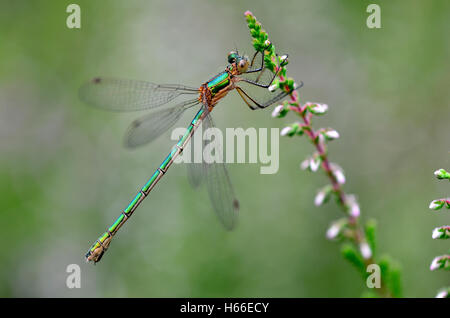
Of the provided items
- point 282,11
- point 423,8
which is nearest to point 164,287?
point 282,11

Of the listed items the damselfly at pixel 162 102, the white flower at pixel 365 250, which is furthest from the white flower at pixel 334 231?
the damselfly at pixel 162 102

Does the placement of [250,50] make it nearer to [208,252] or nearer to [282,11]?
[282,11]

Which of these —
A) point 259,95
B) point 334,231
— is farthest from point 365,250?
point 259,95

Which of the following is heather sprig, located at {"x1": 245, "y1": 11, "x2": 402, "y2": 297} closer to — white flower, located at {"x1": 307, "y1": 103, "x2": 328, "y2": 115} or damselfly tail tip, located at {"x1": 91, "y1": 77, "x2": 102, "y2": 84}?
white flower, located at {"x1": 307, "y1": 103, "x2": 328, "y2": 115}

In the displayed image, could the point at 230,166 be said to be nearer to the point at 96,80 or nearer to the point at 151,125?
the point at 151,125

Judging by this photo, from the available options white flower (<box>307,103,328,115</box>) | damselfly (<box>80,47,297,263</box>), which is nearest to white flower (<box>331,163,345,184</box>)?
white flower (<box>307,103,328,115</box>)
